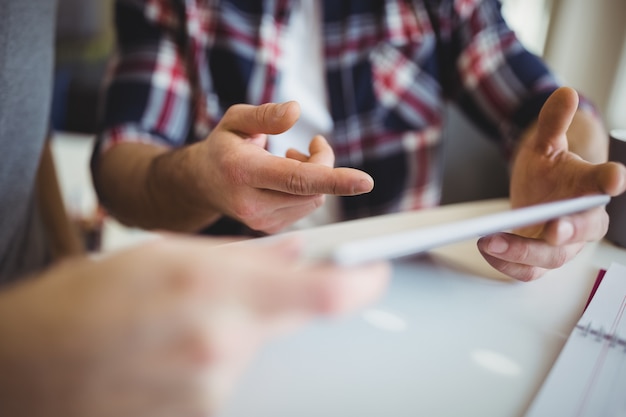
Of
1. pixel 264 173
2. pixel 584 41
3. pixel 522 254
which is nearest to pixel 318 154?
pixel 264 173

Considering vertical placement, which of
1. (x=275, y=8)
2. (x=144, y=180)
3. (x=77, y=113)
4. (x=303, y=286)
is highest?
(x=275, y=8)

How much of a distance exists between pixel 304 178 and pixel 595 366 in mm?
207

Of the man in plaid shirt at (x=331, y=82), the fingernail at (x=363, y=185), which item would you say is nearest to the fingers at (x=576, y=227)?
the fingernail at (x=363, y=185)

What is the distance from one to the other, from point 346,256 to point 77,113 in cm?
150

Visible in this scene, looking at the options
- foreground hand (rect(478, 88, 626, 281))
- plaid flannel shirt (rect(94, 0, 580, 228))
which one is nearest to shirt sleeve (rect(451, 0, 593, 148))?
plaid flannel shirt (rect(94, 0, 580, 228))

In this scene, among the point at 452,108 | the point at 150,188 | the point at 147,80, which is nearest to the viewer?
the point at 150,188

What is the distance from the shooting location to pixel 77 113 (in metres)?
1.46

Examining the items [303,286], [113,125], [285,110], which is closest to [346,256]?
[303,286]

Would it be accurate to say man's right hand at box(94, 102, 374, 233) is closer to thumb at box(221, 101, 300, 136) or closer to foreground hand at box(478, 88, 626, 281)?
thumb at box(221, 101, 300, 136)

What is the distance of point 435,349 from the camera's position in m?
0.31

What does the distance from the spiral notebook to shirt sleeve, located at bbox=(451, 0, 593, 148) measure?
370 millimetres

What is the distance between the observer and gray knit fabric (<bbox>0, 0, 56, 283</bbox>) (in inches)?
17.5

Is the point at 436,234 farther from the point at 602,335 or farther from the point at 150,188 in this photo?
the point at 150,188

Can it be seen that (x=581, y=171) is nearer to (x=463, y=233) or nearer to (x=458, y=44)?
(x=463, y=233)
